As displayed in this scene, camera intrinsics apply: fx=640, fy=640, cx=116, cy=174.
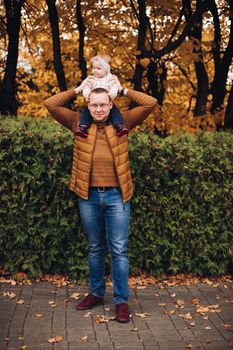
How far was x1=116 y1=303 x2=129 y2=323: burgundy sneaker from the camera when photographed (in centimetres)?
582

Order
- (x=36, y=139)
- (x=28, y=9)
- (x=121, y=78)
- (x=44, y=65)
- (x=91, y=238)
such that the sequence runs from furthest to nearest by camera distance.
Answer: (x=44, y=65) → (x=121, y=78) → (x=28, y=9) → (x=36, y=139) → (x=91, y=238)

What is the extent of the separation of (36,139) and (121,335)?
2.48 meters

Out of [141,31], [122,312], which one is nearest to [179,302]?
[122,312]

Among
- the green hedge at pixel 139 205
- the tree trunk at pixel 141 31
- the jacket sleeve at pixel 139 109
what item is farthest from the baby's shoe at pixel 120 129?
the tree trunk at pixel 141 31

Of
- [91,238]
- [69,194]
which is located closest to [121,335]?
[91,238]

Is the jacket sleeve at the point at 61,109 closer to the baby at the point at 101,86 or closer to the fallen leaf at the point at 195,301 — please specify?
the baby at the point at 101,86

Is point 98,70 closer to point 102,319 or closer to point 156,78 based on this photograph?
point 102,319

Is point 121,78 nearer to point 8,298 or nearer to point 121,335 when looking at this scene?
point 8,298

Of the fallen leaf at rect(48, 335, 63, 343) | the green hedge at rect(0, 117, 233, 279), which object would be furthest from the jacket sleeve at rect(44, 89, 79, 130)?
the fallen leaf at rect(48, 335, 63, 343)

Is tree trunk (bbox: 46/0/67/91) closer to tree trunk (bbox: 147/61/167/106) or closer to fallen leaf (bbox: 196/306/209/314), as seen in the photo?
tree trunk (bbox: 147/61/167/106)

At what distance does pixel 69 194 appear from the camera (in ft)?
22.9

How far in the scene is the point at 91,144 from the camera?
5.81 m

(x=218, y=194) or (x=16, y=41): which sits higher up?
(x=16, y=41)

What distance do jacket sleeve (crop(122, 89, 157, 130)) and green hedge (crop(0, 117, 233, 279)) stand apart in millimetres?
1016
